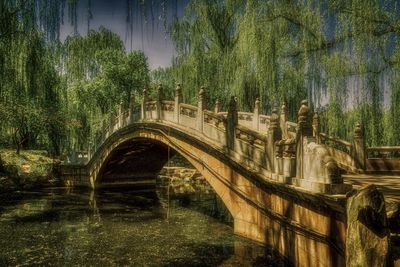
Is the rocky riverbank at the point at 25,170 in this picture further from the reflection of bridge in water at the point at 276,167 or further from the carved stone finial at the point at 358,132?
the carved stone finial at the point at 358,132

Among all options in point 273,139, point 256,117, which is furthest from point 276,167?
point 256,117

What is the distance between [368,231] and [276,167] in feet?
13.4

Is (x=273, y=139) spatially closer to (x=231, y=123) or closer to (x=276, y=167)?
(x=276, y=167)

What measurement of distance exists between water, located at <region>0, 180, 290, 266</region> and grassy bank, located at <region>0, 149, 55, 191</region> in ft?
6.14

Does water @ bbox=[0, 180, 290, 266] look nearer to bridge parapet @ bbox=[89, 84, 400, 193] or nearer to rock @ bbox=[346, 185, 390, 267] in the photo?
bridge parapet @ bbox=[89, 84, 400, 193]

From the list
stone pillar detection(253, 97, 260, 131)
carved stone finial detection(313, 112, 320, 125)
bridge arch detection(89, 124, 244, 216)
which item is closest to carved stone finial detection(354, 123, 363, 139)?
carved stone finial detection(313, 112, 320, 125)

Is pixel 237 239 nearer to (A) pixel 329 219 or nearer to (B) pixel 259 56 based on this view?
(A) pixel 329 219

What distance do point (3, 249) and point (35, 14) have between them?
6.91 meters

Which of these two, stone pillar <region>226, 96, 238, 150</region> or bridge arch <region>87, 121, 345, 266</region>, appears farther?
stone pillar <region>226, 96, 238, 150</region>

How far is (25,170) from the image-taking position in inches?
925

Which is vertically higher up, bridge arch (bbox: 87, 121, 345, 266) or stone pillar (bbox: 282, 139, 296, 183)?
stone pillar (bbox: 282, 139, 296, 183)

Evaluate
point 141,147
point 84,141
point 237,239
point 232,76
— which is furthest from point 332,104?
point 84,141

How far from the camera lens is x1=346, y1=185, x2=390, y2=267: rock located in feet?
15.7

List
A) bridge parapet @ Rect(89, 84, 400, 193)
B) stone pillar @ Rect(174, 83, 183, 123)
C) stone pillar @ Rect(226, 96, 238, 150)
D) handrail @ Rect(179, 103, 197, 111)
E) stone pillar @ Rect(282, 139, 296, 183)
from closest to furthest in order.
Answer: bridge parapet @ Rect(89, 84, 400, 193) → stone pillar @ Rect(282, 139, 296, 183) → stone pillar @ Rect(226, 96, 238, 150) → handrail @ Rect(179, 103, 197, 111) → stone pillar @ Rect(174, 83, 183, 123)
